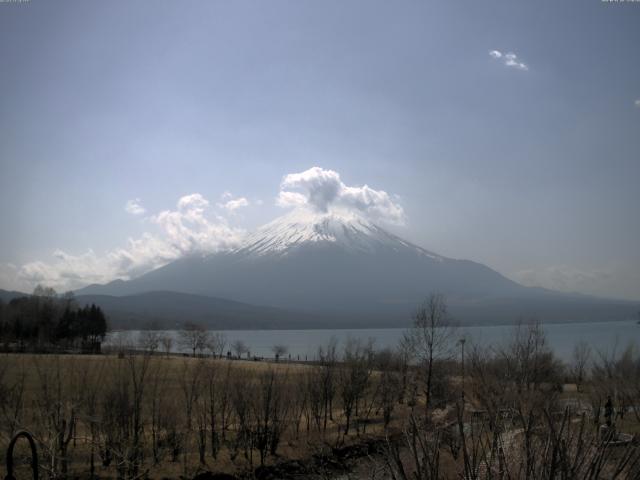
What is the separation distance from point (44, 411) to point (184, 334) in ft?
333

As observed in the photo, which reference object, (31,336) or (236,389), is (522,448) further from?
(31,336)

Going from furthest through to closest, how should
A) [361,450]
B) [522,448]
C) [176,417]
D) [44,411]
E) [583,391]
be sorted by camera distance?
[583,391] < [361,450] < [176,417] < [44,411] < [522,448]

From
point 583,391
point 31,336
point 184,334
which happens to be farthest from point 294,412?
point 184,334

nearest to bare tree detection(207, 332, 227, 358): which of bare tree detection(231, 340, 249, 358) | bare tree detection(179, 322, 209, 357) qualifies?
bare tree detection(179, 322, 209, 357)

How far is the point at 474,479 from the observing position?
20.0ft

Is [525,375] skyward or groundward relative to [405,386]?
skyward

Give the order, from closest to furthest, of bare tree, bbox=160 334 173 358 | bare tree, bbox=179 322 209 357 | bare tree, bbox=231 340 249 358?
bare tree, bbox=160 334 173 358 < bare tree, bbox=179 322 209 357 < bare tree, bbox=231 340 249 358

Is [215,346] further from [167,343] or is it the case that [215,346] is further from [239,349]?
[167,343]

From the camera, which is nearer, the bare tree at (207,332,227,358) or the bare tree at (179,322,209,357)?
the bare tree at (207,332,227,358)

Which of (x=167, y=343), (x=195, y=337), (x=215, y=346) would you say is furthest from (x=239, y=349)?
(x=167, y=343)

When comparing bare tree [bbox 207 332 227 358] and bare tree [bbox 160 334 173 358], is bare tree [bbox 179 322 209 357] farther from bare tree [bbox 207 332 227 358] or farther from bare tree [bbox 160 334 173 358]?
bare tree [bbox 160 334 173 358]

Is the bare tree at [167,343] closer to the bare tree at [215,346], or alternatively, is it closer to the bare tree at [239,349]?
the bare tree at [215,346]


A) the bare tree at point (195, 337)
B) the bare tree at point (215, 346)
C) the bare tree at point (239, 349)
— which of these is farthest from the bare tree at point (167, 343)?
the bare tree at point (239, 349)

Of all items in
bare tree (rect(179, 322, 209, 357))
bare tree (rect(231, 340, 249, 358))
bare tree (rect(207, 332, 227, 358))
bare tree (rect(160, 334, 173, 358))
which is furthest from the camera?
bare tree (rect(231, 340, 249, 358))
